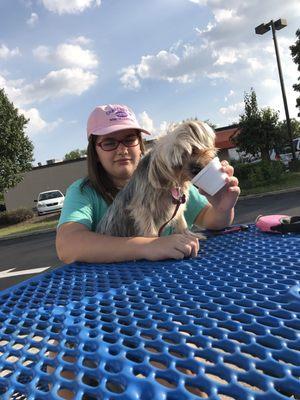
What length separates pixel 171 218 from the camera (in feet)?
8.82

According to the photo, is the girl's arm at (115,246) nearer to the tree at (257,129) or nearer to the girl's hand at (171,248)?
the girl's hand at (171,248)

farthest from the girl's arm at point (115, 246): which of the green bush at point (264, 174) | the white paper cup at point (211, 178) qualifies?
the green bush at point (264, 174)

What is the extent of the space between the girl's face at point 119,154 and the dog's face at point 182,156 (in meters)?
0.18

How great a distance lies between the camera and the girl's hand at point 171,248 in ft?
6.22

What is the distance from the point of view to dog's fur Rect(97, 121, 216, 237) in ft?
8.36

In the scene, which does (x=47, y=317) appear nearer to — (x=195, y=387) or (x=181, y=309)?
(x=181, y=309)

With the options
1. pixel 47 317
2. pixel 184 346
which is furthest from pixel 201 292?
pixel 47 317

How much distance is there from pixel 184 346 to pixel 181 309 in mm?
258

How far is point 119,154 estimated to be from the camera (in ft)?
8.85

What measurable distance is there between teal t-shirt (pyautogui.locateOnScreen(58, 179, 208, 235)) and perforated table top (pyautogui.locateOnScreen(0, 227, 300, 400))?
0.65m

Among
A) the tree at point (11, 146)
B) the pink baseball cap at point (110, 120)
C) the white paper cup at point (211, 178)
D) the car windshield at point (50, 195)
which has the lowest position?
the car windshield at point (50, 195)

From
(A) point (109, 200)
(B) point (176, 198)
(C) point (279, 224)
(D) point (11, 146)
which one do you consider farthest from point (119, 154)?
(D) point (11, 146)

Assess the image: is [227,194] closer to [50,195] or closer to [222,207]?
[222,207]

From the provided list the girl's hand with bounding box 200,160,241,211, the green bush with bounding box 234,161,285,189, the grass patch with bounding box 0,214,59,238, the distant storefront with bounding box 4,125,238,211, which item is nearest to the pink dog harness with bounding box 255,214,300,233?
the girl's hand with bounding box 200,160,241,211
